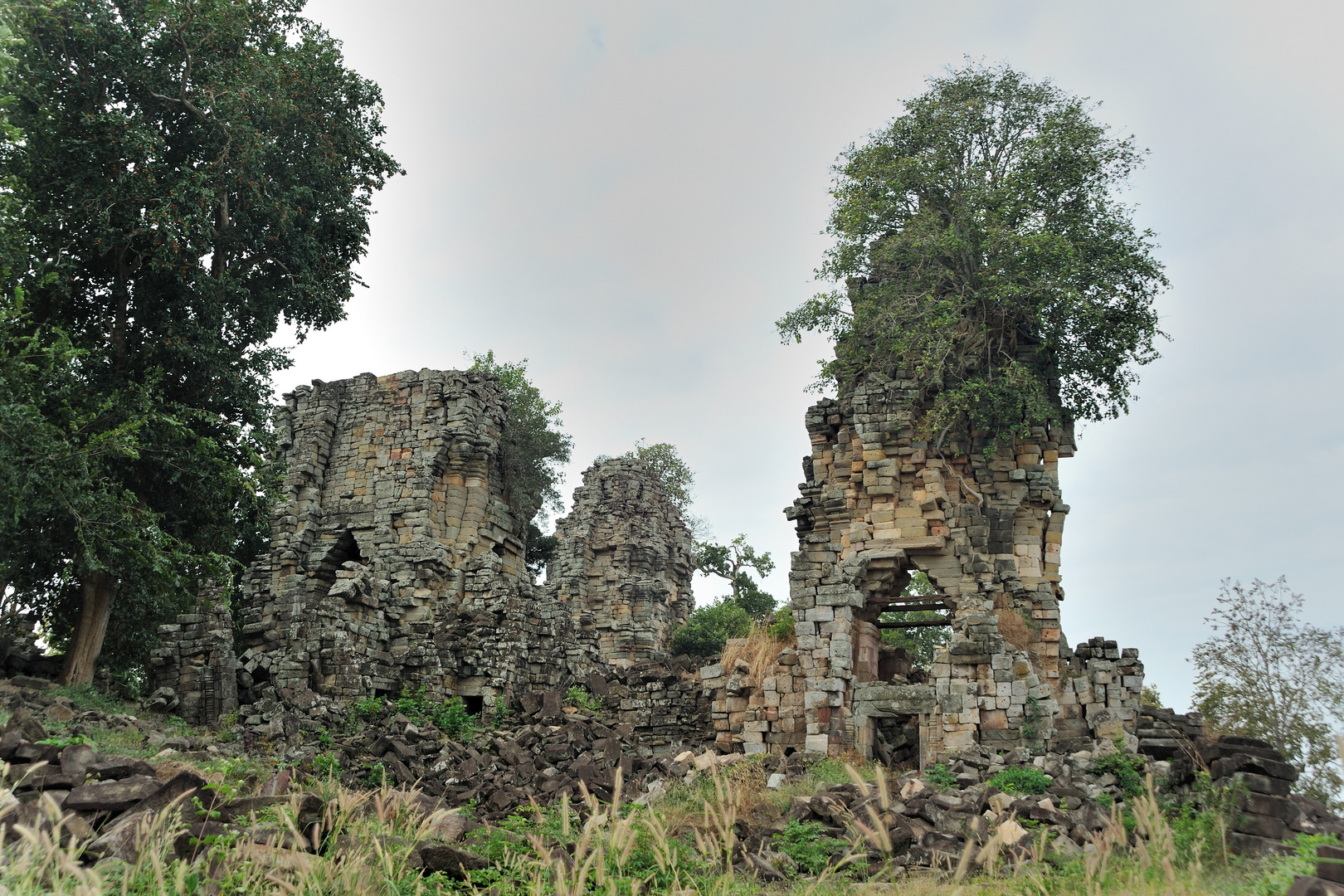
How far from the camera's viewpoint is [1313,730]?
12.5m

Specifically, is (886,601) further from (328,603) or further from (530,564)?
(530,564)

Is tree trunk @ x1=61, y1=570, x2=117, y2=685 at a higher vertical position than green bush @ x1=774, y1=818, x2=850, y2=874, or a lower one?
higher

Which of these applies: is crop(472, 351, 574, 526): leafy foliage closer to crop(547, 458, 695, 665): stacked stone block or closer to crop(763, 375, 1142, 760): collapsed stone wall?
crop(547, 458, 695, 665): stacked stone block

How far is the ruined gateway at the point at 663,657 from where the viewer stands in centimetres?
1584

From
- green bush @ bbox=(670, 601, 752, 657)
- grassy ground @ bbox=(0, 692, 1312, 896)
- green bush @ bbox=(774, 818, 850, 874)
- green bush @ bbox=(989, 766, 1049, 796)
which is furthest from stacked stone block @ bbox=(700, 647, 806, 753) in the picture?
green bush @ bbox=(670, 601, 752, 657)

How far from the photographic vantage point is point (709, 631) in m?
30.6

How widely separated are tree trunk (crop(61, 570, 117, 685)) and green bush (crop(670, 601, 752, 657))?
16.1 meters

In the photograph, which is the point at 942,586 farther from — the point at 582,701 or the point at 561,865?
the point at 561,865

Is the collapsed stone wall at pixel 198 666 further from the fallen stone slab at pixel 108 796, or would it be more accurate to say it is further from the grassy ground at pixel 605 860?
the fallen stone slab at pixel 108 796

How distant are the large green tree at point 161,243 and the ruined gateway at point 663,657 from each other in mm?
1977

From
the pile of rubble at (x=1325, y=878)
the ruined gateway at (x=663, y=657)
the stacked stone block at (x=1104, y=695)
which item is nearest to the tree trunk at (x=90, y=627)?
the ruined gateway at (x=663, y=657)

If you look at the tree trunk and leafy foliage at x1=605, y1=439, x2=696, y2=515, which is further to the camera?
leafy foliage at x1=605, y1=439, x2=696, y2=515

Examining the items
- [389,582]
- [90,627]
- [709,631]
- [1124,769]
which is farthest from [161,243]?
[709,631]

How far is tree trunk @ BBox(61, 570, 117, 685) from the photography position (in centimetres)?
1609
